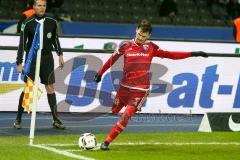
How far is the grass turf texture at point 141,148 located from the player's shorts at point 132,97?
0.68 meters

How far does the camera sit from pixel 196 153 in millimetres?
11336

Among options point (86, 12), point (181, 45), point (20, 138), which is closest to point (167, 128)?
point (20, 138)

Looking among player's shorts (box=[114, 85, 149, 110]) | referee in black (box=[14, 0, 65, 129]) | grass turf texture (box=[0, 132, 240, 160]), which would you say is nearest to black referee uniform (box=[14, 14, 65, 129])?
referee in black (box=[14, 0, 65, 129])

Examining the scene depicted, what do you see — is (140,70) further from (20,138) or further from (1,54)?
(1,54)

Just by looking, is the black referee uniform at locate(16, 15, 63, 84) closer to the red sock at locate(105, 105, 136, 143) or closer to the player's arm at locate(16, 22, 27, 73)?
the player's arm at locate(16, 22, 27, 73)

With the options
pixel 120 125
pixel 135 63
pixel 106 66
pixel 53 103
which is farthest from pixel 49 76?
pixel 120 125

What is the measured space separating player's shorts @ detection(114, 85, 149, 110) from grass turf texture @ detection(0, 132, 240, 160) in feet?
2.22

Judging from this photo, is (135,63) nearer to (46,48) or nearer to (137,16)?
(46,48)

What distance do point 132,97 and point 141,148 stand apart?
33.1 inches

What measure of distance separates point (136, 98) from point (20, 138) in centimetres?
224

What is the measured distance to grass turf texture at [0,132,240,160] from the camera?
421 inches

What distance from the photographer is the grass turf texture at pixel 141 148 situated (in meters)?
10.7

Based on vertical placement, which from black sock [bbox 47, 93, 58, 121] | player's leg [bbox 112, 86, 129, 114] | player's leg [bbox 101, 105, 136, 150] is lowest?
black sock [bbox 47, 93, 58, 121]

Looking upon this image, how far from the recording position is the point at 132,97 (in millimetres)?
11383
